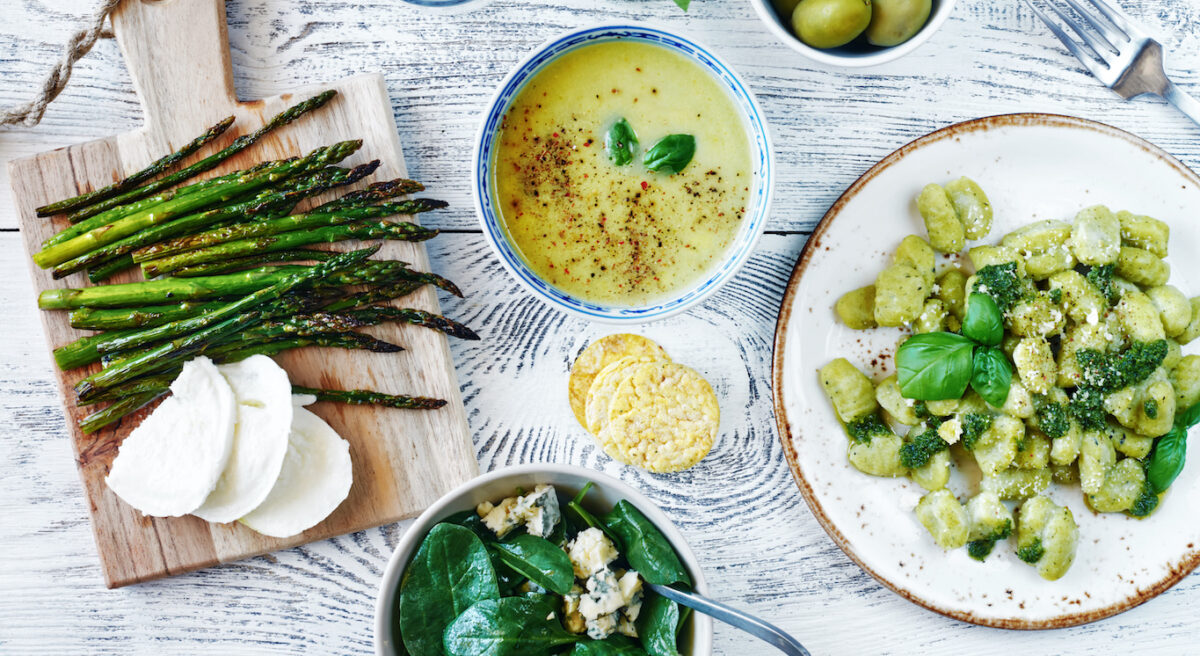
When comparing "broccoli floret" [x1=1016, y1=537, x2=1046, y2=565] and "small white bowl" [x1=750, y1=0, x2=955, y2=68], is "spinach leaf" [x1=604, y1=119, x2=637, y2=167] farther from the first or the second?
"broccoli floret" [x1=1016, y1=537, x2=1046, y2=565]

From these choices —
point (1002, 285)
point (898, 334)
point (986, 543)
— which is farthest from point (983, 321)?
point (986, 543)

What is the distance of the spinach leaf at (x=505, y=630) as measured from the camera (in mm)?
1485

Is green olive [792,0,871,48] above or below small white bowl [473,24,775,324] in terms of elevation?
above

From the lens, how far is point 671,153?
69.4 inches

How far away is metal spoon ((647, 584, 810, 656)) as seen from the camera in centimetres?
153

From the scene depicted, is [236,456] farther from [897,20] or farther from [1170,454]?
[1170,454]

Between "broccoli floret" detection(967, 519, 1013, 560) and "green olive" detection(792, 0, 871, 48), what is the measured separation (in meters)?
1.17

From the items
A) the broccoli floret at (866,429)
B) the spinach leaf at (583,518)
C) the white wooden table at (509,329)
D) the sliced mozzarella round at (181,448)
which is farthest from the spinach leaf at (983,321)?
the sliced mozzarella round at (181,448)

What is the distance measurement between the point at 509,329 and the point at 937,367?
3.29ft

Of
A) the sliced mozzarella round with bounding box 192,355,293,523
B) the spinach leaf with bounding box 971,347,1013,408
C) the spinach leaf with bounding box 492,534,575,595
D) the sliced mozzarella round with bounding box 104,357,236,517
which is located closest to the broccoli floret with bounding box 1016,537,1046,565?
the spinach leaf with bounding box 971,347,1013,408

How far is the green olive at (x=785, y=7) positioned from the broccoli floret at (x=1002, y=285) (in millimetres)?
736

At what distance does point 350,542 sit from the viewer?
197cm

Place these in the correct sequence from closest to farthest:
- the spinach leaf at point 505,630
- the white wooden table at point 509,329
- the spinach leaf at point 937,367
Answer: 1. the spinach leaf at point 505,630
2. the spinach leaf at point 937,367
3. the white wooden table at point 509,329

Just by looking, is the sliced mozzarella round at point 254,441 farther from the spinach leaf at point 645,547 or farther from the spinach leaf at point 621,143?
the spinach leaf at point 621,143
